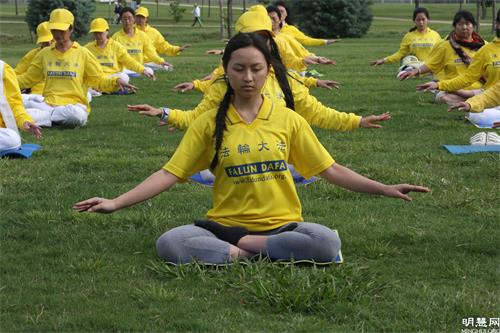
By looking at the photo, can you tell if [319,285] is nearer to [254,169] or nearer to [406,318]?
[406,318]

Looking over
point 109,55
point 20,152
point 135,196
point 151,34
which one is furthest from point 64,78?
point 151,34

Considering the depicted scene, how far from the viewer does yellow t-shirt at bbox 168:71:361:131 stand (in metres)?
6.58

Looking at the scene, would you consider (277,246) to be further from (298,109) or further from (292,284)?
(298,109)

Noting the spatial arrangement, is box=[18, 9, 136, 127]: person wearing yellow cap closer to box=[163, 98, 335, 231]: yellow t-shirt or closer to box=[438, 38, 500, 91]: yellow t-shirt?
box=[438, 38, 500, 91]: yellow t-shirt

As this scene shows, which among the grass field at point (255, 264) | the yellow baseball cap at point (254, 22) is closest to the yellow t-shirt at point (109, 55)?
the grass field at point (255, 264)

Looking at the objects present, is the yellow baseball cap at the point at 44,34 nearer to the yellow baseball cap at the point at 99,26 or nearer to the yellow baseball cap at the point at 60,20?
the yellow baseball cap at the point at 60,20

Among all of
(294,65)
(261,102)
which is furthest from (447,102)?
(261,102)

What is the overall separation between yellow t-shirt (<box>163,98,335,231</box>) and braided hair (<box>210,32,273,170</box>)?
36mm

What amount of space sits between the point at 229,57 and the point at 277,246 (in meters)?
1.22

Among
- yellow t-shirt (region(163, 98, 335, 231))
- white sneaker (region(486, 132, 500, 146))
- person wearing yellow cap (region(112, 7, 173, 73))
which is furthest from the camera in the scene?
person wearing yellow cap (region(112, 7, 173, 73))

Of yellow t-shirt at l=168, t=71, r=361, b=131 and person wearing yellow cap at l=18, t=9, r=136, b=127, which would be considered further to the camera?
person wearing yellow cap at l=18, t=9, r=136, b=127

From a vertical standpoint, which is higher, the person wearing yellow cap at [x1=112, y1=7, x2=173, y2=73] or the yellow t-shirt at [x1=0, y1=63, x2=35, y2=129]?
the yellow t-shirt at [x1=0, y1=63, x2=35, y2=129]

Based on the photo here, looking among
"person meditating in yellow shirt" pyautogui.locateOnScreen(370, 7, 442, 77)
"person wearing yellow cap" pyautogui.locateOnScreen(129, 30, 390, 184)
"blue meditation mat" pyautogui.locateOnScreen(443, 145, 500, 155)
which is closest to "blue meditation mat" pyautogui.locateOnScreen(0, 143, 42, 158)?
"person wearing yellow cap" pyautogui.locateOnScreen(129, 30, 390, 184)

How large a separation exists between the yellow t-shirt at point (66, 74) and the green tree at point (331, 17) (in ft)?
84.0
